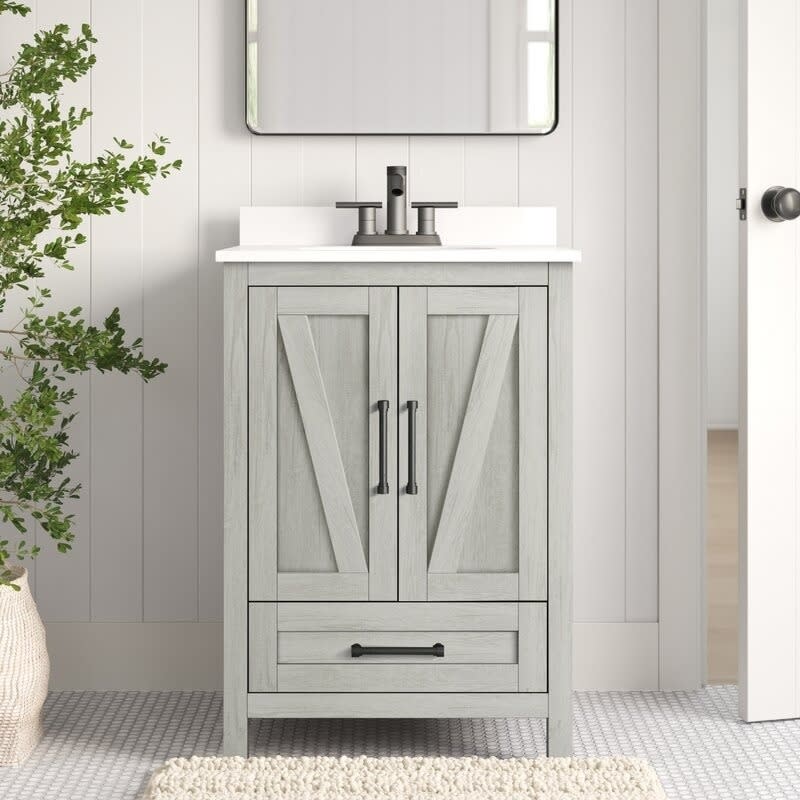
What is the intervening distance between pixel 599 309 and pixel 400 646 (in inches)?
36.1

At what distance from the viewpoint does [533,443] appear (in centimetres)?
197

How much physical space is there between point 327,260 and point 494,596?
682mm

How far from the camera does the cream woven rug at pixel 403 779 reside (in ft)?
6.12

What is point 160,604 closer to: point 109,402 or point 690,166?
point 109,402

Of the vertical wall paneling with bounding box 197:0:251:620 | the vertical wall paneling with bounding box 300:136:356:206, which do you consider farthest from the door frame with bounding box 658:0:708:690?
the vertical wall paneling with bounding box 197:0:251:620

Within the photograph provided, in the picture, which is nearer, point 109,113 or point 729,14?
point 109,113

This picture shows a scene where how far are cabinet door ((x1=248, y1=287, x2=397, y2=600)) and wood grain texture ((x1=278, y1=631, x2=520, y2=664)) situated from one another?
7 cm

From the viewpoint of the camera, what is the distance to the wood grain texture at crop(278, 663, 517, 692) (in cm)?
199

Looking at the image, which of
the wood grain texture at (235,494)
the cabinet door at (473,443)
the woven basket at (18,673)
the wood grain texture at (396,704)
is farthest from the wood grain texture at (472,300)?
the woven basket at (18,673)

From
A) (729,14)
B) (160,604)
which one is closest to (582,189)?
(160,604)

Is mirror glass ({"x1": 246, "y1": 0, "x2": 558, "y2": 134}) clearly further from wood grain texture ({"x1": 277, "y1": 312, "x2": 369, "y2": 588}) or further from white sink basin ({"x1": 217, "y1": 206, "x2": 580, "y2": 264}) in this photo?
wood grain texture ({"x1": 277, "y1": 312, "x2": 369, "y2": 588})
